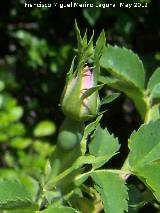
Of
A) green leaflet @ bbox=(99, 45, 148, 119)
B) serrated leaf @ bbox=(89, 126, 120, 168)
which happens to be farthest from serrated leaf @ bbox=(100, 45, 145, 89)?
serrated leaf @ bbox=(89, 126, 120, 168)

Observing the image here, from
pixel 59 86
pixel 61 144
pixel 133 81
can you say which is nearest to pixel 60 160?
pixel 61 144

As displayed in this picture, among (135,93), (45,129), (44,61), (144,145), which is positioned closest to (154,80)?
(135,93)

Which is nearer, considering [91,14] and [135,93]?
[135,93]

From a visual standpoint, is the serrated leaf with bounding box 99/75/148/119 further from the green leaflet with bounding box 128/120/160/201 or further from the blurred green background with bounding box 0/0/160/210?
the blurred green background with bounding box 0/0/160/210

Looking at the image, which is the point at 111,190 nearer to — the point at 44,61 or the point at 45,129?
the point at 45,129

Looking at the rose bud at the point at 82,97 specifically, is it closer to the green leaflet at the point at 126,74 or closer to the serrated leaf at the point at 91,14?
the green leaflet at the point at 126,74

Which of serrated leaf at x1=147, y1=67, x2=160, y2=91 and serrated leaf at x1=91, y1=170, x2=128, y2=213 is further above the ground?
serrated leaf at x1=147, y1=67, x2=160, y2=91
